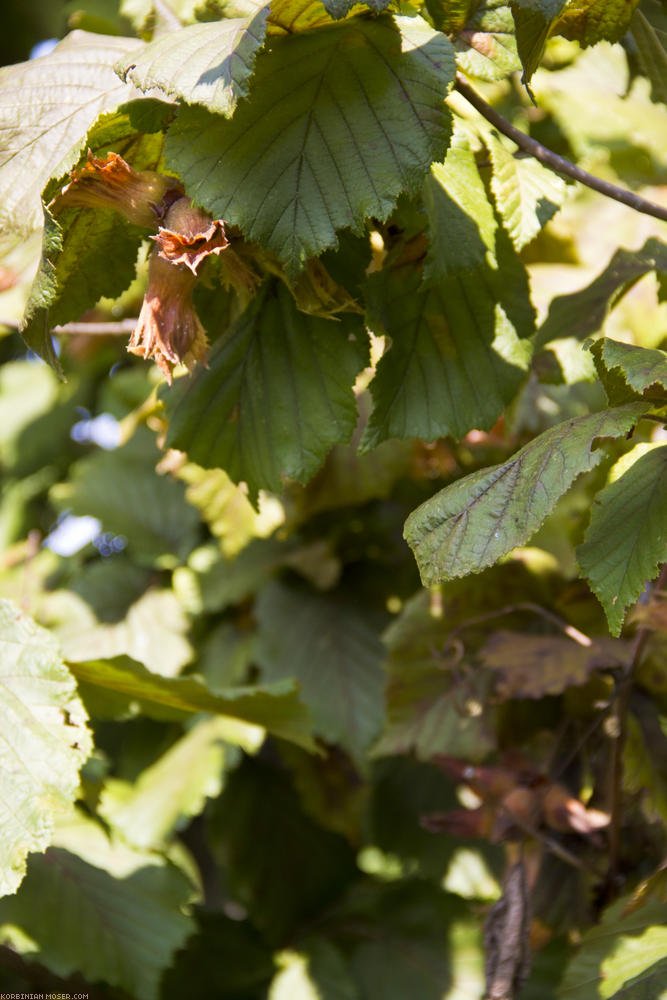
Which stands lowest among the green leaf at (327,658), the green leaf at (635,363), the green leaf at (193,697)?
the green leaf at (327,658)

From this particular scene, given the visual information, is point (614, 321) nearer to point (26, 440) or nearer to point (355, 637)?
point (355, 637)

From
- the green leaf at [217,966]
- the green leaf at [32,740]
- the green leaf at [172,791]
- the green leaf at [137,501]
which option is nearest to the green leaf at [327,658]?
the green leaf at [172,791]

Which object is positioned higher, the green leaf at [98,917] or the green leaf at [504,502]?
the green leaf at [504,502]

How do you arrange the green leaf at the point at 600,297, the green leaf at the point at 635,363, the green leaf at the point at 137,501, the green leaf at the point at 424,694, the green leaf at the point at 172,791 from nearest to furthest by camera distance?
the green leaf at the point at 635,363 < the green leaf at the point at 600,297 < the green leaf at the point at 424,694 < the green leaf at the point at 172,791 < the green leaf at the point at 137,501

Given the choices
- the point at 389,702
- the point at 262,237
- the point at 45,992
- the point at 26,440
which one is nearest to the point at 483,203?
the point at 262,237

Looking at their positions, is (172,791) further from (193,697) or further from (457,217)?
(457,217)

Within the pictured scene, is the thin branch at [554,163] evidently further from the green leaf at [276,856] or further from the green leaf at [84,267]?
the green leaf at [276,856]

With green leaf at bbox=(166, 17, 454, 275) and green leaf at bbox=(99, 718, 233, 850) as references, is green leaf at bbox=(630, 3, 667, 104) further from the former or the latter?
green leaf at bbox=(99, 718, 233, 850)
